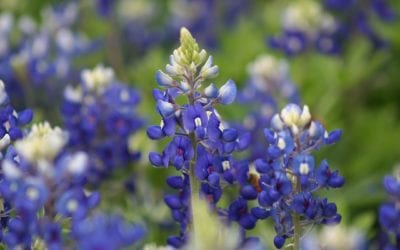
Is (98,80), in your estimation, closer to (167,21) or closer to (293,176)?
(293,176)

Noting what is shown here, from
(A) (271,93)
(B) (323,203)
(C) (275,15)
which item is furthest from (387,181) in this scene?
(C) (275,15)

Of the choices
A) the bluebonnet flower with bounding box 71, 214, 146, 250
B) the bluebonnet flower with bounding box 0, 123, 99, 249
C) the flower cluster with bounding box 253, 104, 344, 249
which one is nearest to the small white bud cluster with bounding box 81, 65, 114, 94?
the flower cluster with bounding box 253, 104, 344, 249

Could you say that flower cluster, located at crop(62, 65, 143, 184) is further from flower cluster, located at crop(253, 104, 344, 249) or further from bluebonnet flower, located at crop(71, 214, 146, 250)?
bluebonnet flower, located at crop(71, 214, 146, 250)

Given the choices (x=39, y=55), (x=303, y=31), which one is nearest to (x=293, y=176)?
(x=39, y=55)

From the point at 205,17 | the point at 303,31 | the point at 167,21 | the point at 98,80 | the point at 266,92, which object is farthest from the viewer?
the point at 167,21

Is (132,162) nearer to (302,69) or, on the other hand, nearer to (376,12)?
(302,69)

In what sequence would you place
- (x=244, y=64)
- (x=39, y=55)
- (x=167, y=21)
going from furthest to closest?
(x=167, y=21), (x=244, y=64), (x=39, y=55)
